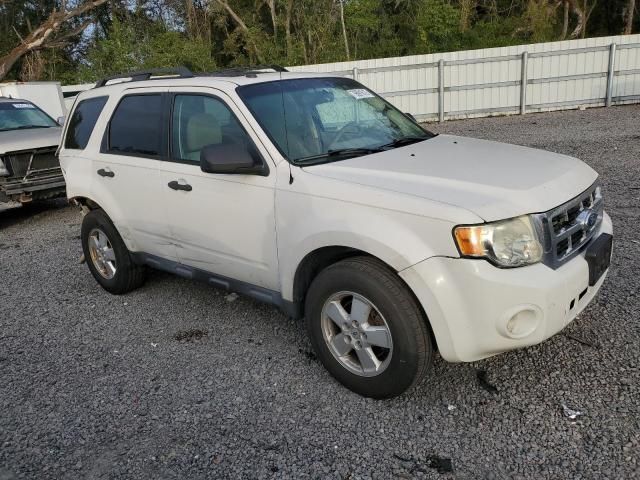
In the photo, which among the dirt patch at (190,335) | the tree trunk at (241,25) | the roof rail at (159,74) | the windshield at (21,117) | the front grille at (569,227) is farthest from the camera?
the tree trunk at (241,25)

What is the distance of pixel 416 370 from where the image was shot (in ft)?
9.70

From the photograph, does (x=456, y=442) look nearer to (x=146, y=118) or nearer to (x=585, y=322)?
(x=585, y=322)

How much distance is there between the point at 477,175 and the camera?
3.04 m

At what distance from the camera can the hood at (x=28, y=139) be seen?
8289 millimetres

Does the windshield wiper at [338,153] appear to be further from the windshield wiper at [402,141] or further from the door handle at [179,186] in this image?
the door handle at [179,186]

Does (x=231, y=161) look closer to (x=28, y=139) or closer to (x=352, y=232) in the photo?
(x=352, y=232)

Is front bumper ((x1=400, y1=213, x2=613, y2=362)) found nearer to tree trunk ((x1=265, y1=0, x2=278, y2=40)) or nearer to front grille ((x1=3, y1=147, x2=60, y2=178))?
front grille ((x1=3, y1=147, x2=60, y2=178))

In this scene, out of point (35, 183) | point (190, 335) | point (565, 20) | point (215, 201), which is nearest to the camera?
point (215, 201)

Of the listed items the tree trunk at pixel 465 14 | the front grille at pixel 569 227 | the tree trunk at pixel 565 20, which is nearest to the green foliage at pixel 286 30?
the tree trunk at pixel 465 14

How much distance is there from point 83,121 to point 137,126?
41.7 inches

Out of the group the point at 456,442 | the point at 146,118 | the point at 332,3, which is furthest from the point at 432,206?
the point at 332,3

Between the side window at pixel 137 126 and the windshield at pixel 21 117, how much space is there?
19.2ft

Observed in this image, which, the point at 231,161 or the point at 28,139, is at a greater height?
the point at 231,161

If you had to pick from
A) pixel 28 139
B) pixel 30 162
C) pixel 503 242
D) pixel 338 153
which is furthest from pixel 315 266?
pixel 28 139
